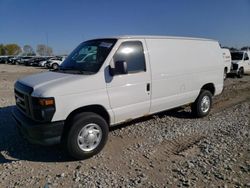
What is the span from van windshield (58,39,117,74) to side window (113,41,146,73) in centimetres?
20

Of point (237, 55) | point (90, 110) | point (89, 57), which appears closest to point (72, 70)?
point (89, 57)

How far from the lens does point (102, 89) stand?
423cm

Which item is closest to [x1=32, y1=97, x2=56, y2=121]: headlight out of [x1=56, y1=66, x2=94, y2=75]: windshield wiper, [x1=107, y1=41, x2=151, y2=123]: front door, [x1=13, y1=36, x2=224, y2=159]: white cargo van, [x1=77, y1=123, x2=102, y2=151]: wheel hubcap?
[x1=13, y1=36, x2=224, y2=159]: white cargo van

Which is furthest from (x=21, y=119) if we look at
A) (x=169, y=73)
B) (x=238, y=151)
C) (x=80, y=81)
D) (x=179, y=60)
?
(x=238, y=151)

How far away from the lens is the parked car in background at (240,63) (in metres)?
17.4

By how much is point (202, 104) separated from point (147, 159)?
3.03m

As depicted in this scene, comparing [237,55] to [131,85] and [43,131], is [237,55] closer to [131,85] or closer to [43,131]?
[131,85]

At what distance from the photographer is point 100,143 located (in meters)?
4.38

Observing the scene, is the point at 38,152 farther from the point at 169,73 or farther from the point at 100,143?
the point at 169,73

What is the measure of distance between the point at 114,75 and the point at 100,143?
4.24 feet

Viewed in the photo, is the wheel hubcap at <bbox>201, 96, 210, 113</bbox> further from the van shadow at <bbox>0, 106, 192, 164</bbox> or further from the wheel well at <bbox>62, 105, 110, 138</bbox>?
the wheel well at <bbox>62, 105, 110, 138</bbox>

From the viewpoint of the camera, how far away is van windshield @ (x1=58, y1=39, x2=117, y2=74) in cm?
440

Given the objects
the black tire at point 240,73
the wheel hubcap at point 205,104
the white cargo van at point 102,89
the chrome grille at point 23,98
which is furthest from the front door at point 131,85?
the black tire at point 240,73

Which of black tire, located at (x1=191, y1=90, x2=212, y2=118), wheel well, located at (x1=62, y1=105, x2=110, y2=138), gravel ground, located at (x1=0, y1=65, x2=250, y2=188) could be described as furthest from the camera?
black tire, located at (x1=191, y1=90, x2=212, y2=118)
